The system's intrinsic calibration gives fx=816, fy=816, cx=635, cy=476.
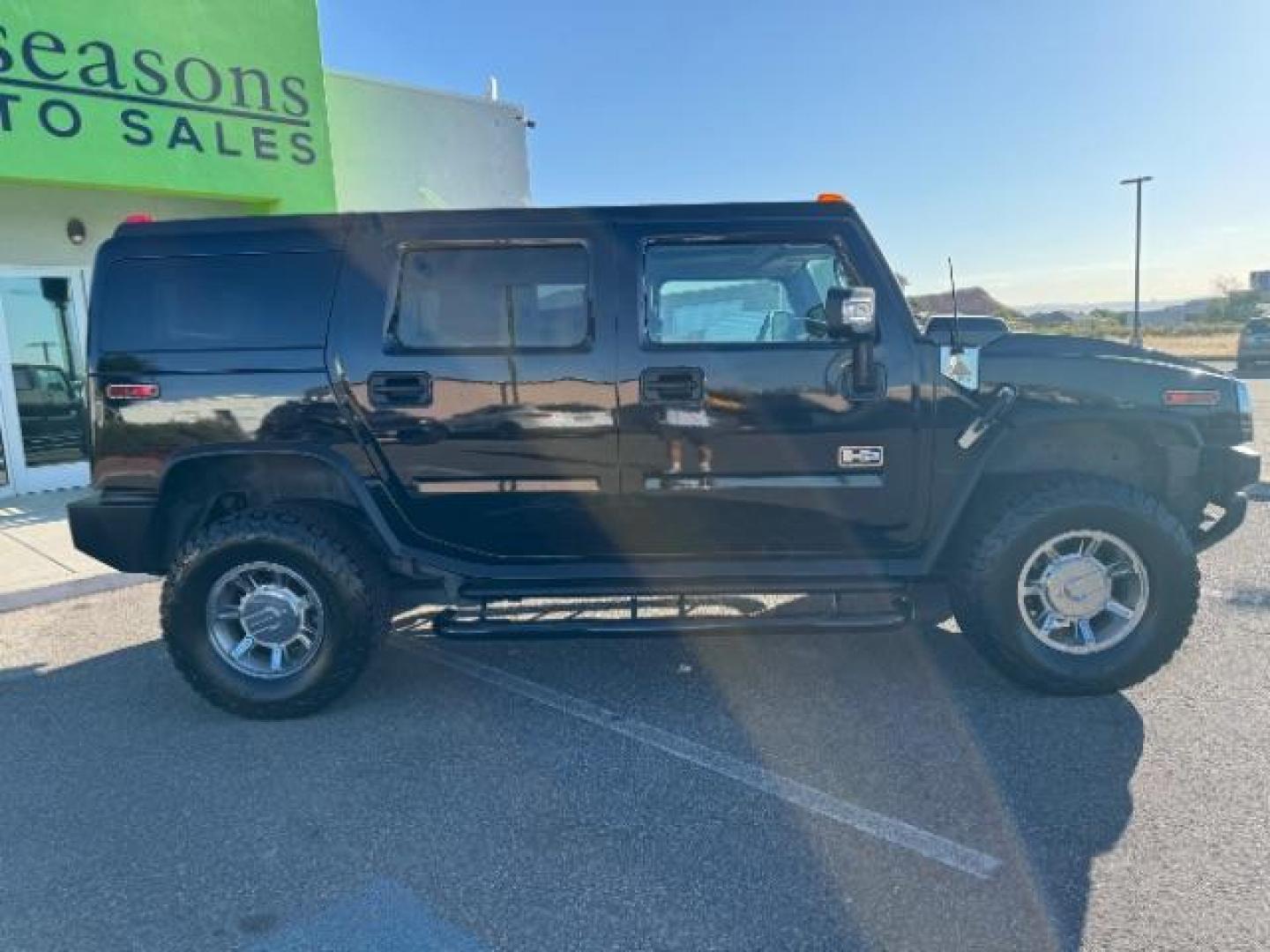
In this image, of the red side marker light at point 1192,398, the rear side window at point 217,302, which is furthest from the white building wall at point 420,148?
the red side marker light at point 1192,398

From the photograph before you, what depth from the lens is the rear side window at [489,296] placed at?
3.47 m

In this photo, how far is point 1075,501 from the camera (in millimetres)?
3389

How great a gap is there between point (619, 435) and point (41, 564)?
5.23m

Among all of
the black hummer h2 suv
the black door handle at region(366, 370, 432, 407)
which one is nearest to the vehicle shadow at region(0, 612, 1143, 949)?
the black hummer h2 suv

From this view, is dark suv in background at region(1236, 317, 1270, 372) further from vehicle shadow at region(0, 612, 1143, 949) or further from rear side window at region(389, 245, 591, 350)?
rear side window at region(389, 245, 591, 350)

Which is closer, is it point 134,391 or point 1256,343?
point 134,391

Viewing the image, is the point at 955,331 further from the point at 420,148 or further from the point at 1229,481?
the point at 420,148

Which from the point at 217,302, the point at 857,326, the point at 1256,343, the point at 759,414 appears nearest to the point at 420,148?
the point at 217,302

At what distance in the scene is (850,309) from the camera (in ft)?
10.2

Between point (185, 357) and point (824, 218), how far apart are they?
2.81 m

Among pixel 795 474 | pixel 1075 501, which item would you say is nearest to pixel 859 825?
pixel 795 474

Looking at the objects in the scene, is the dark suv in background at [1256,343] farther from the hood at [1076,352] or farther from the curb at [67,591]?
the curb at [67,591]

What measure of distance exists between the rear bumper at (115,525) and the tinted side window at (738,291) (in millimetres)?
2370

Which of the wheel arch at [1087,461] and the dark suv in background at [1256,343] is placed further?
the dark suv in background at [1256,343]
